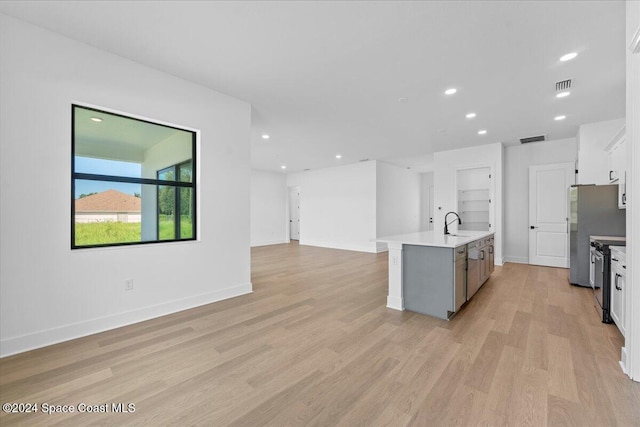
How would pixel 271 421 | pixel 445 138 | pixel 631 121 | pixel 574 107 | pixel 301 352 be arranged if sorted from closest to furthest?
pixel 271 421 → pixel 631 121 → pixel 301 352 → pixel 574 107 → pixel 445 138

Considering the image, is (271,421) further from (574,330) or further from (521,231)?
(521,231)

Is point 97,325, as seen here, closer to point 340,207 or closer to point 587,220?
point 587,220

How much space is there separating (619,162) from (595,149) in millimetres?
1173

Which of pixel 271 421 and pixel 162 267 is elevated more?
pixel 162 267

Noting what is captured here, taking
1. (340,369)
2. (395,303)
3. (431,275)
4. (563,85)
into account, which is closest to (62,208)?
(340,369)

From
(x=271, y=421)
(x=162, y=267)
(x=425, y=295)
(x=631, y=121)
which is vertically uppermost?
(x=631, y=121)

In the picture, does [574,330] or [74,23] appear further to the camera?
[574,330]

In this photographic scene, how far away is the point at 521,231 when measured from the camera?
20.9 feet

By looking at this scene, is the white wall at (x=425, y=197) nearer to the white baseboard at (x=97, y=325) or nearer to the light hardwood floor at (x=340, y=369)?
the light hardwood floor at (x=340, y=369)

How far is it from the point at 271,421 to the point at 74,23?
363 centimetres

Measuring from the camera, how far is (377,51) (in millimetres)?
2805

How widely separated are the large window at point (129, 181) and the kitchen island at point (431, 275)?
2732mm

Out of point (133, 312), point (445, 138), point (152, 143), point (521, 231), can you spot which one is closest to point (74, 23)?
point (152, 143)

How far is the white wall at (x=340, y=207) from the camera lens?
8484 millimetres
